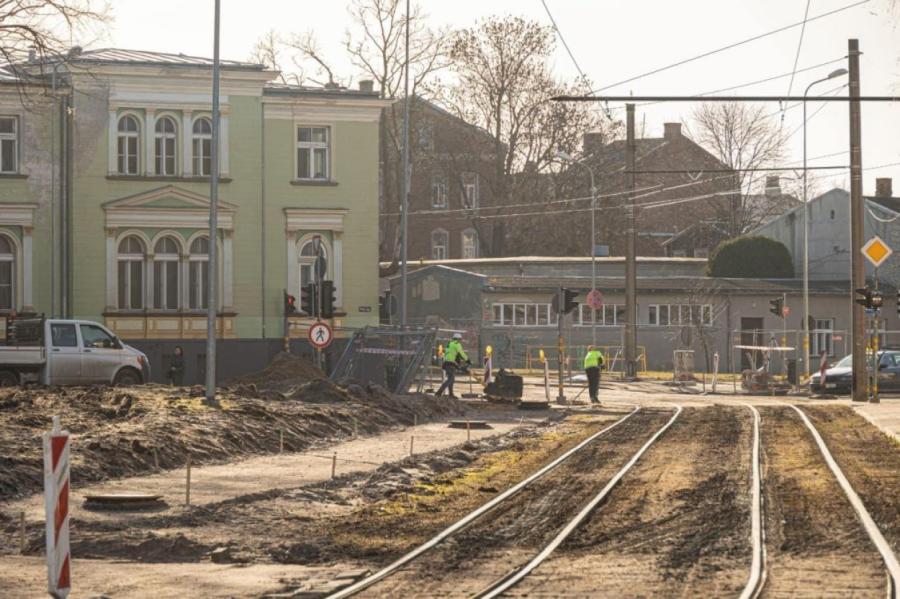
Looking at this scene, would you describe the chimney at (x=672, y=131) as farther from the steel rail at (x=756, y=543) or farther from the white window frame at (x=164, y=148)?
the steel rail at (x=756, y=543)

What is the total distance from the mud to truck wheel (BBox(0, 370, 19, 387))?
1902cm

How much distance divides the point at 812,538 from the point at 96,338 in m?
25.0

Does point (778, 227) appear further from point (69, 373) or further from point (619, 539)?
point (619, 539)

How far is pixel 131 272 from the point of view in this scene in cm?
4666

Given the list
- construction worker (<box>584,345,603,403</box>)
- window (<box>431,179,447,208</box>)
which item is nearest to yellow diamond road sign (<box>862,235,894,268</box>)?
construction worker (<box>584,345,603,403</box>)

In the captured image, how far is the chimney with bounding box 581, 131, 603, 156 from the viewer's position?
77.9 meters

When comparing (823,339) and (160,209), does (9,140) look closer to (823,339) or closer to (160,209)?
(160,209)

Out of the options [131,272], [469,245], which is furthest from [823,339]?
[469,245]

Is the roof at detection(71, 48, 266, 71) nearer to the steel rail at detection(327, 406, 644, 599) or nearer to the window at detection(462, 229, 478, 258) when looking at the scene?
the steel rail at detection(327, 406, 644, 599)

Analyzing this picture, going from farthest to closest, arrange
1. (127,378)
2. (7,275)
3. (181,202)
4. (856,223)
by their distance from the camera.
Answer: (181,202) < (7,275) < (856,223) < (127,378)

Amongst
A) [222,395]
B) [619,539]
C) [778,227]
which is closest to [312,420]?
[222,395]

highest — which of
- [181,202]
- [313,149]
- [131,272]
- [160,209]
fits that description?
[313,149]

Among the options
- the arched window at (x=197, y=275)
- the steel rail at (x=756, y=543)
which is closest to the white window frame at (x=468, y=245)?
the arched window at (x=197, y=275)

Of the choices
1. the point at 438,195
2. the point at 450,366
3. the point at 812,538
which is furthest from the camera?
the point at 438,195
